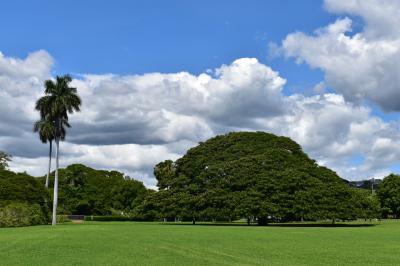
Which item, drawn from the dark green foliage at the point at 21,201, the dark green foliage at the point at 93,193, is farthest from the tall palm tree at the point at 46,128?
the dark green foliage at the point at 93,193

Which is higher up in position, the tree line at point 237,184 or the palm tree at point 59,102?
the palm tree at point 59,102

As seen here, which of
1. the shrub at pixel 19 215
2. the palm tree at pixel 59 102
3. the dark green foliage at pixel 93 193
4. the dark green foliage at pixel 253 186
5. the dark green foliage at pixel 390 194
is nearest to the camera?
the dark green foliage at pixel 253 186

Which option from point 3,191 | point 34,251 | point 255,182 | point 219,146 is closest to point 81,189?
point 3,191

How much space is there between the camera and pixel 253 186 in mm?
57156

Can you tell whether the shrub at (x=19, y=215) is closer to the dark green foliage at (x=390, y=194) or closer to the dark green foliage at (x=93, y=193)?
the dark green foliage at (x=93, y=193)

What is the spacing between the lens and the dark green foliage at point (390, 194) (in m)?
107

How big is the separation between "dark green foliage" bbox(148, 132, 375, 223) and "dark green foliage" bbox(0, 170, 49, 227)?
1438 centimetres

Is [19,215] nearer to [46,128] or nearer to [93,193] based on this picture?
[46,128]

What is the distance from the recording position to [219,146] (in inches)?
2569

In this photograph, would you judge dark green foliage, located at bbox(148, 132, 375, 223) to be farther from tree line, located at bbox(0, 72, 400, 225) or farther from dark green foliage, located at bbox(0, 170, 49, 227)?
dark green foliage, located at bbox(0, 170, 49, 227)

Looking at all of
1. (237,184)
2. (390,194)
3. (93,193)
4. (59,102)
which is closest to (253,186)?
(237,184)

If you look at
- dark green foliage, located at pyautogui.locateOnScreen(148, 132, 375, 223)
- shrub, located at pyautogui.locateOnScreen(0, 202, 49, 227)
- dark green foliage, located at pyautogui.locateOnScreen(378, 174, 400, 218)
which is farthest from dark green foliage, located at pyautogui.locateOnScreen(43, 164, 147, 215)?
dark green foliage, located at pyautogui.locateOnScreen(148, 132, 375, 223)

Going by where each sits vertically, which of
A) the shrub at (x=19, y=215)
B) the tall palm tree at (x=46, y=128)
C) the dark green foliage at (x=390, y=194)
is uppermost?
the tall palm tree at (x=46, y=128)

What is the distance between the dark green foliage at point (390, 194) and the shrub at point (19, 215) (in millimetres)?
68345
